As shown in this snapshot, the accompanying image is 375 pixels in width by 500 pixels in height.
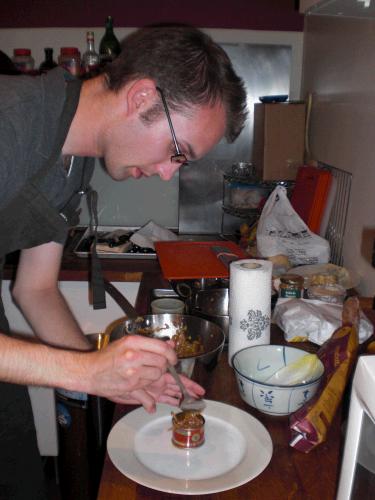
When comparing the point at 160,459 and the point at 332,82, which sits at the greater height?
the point at 332,82

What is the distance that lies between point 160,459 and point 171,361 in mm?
146

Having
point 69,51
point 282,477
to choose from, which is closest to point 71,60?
point 69,51

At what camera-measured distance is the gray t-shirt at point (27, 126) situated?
0.90 m

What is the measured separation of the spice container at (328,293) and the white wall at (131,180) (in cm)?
114

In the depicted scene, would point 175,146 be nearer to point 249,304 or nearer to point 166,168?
point 166,168

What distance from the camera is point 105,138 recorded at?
1021 mm

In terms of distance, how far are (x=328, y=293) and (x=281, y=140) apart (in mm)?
838

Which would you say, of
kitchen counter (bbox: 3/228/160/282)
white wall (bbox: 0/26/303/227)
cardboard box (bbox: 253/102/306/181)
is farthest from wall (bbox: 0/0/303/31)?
kitchen counter (bbox: 3/228/160/282)

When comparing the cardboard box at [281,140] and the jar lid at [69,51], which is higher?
the jar lid at [69,51]

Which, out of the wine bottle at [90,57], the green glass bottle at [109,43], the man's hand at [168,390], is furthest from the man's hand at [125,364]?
the green glass bottle at [109,43]

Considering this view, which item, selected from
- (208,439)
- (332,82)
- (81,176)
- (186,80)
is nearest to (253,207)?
(332,82)

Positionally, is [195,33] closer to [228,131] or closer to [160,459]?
[228,131]

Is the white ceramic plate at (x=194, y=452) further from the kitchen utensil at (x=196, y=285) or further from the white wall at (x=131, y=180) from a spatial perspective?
the white wall at (x=131, y=180)

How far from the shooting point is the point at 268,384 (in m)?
0.89
